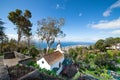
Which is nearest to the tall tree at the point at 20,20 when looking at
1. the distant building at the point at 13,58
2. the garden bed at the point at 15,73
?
the distant building at the point at 13,58

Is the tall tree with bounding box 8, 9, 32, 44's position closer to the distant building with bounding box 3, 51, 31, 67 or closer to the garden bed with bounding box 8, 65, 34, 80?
the distant building with bounding box 3, 51, 31, 67

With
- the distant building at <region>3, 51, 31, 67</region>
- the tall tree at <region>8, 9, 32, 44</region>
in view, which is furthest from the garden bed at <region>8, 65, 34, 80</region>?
the tall tree at <region>8, 9, 32, 44</region>

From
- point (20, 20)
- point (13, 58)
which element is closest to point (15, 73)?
point (13, 58)

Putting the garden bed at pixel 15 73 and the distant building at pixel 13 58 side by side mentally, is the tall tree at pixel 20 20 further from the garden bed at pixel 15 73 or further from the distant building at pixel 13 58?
the garden bed at pixel 15 73

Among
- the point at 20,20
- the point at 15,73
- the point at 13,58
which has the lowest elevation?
the point at 15,73

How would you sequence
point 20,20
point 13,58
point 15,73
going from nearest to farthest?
point 15,73
point 13,58
point 20,20

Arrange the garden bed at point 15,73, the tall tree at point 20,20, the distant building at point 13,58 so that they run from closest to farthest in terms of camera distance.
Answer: the garden bed at point 15,73
the distant building at point 13,58
the tall tree at point 20,20

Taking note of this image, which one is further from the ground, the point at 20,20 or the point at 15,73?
the point at 20,20

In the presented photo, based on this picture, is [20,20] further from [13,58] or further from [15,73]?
[15,73]

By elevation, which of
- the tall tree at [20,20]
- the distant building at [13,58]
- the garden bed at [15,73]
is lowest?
the garden bed at [15,73]

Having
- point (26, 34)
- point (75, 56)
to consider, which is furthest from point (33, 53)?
point (75, 56)

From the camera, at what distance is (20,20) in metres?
31.0

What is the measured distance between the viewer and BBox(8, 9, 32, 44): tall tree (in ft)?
99.0

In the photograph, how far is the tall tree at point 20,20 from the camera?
3017 cm
